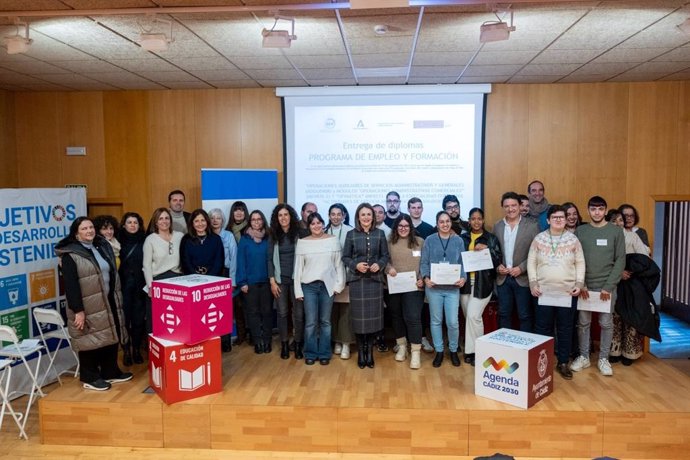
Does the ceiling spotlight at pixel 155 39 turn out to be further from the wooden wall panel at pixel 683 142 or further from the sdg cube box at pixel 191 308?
the wooden wall panel at pixel 683 142

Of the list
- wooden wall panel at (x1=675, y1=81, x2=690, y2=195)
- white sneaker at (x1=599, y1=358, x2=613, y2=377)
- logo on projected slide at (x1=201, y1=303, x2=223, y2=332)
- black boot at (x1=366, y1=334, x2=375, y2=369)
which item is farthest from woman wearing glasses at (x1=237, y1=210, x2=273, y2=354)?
wooden wall panel at (x1=675, y1=81, x2=690, y2=195)

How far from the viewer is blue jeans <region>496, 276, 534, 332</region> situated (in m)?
4.17

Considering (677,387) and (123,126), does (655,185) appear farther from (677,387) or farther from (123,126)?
(123,126)

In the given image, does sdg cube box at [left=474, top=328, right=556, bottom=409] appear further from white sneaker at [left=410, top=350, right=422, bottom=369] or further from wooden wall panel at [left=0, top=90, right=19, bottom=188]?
wooden wall panel at [left=0, top=90, right=19, bottom=188]

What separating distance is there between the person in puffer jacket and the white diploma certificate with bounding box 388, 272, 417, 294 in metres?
2.22

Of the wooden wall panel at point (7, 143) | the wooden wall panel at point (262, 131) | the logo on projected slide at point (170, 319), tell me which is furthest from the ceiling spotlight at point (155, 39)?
the wooden wall panel at point (7, 143)

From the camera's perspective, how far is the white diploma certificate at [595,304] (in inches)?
160

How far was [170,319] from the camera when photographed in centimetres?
362

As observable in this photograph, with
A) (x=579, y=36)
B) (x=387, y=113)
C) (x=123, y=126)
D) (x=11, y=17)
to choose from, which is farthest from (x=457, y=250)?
(x=123, y=126)

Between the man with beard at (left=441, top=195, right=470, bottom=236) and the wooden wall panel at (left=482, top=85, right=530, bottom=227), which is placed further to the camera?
the wooden wall panel at (left=482, top=85, right=530, bottom=227)

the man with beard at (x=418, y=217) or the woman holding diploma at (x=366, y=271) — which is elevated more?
the man with beard at (x=418, y=217)

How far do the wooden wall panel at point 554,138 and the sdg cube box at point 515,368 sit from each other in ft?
8.62

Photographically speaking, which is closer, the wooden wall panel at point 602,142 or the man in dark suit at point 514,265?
the man in dark suit at point 514,265

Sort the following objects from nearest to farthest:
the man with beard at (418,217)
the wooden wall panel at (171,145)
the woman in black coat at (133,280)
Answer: the woman in black coat at (133,280)
the man with beard at (418,217)
the wooden wall panel at (171,145)
